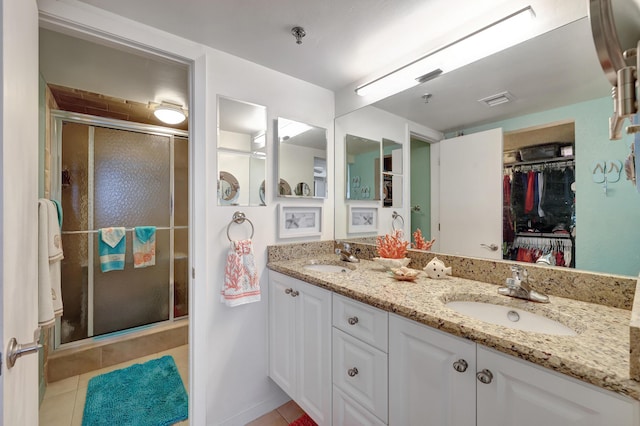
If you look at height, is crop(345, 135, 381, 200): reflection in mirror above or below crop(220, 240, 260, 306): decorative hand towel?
above

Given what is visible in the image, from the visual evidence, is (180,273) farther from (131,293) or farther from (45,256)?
(45,256)

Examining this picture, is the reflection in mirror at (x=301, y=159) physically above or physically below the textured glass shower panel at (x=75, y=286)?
above

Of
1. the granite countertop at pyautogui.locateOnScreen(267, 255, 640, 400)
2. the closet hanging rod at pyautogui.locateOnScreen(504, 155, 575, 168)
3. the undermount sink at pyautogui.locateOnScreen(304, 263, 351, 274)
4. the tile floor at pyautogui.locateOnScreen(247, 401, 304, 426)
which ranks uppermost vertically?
the closet hanging rod at pyautogui.locateOnScreen(504, 155, 575, 168)

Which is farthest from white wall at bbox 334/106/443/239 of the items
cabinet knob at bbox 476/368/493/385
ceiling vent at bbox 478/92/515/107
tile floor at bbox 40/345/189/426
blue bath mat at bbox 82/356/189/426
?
tile floor at bbox 40/345/189/426

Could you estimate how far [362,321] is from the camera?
44.1 inches

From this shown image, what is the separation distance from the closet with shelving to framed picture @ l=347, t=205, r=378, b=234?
0.80 m

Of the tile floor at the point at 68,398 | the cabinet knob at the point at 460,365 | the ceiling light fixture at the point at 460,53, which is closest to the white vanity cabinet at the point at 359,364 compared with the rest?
the cabinet knob at the point at 460,365

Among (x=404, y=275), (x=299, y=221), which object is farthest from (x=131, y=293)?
(x=404, y=275)

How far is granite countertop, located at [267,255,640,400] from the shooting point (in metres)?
0.59

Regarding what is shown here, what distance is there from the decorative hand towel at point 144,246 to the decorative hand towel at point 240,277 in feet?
5.27

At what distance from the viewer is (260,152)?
1709 mm

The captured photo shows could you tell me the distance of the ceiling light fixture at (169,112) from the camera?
2.33 metres

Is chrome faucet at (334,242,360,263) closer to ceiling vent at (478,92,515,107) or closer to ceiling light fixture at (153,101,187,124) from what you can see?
ceiling vent at (478,92,515,107)

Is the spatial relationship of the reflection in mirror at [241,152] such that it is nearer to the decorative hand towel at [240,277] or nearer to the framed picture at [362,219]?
the decorative hand towel at [240,277]
